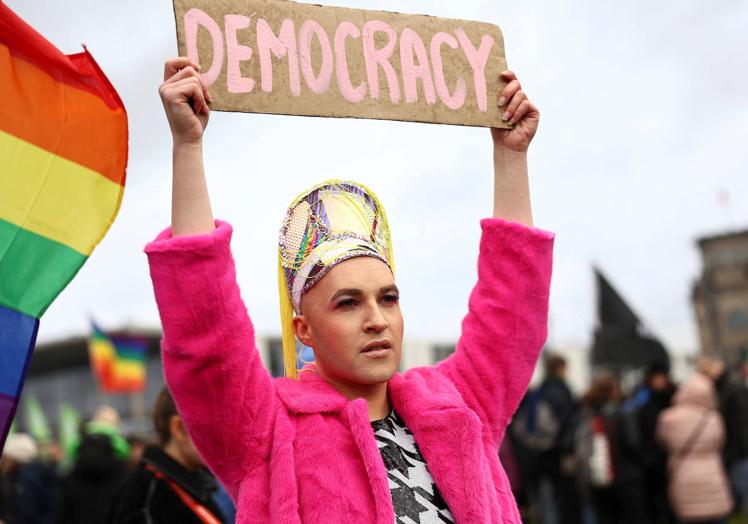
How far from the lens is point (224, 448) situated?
7.50ft

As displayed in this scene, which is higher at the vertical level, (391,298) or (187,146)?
(187,146)

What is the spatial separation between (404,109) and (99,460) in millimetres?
5021

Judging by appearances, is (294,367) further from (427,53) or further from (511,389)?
(427,53)

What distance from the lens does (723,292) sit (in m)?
70.4

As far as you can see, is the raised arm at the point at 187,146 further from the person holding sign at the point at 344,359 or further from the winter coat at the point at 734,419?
the winter coat at the point at 734,419

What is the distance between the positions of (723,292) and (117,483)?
69.1 m

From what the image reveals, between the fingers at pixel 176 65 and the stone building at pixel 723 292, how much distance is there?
225ft

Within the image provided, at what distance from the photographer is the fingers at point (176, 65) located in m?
2.30

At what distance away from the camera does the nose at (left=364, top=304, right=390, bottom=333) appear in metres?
2.36

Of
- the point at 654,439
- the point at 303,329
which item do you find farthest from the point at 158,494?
the point at 654,439

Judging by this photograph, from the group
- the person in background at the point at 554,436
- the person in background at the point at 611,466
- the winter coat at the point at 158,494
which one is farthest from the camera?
the person in background at the point at 554,436

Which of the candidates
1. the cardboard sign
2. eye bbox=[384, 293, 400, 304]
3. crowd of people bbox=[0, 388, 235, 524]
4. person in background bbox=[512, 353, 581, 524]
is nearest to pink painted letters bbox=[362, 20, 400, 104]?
the cardboard sign

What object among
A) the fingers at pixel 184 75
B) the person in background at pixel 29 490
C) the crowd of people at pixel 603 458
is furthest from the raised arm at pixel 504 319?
the person in background at pixel 29 490

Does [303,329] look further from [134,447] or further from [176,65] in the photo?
[134,447]
